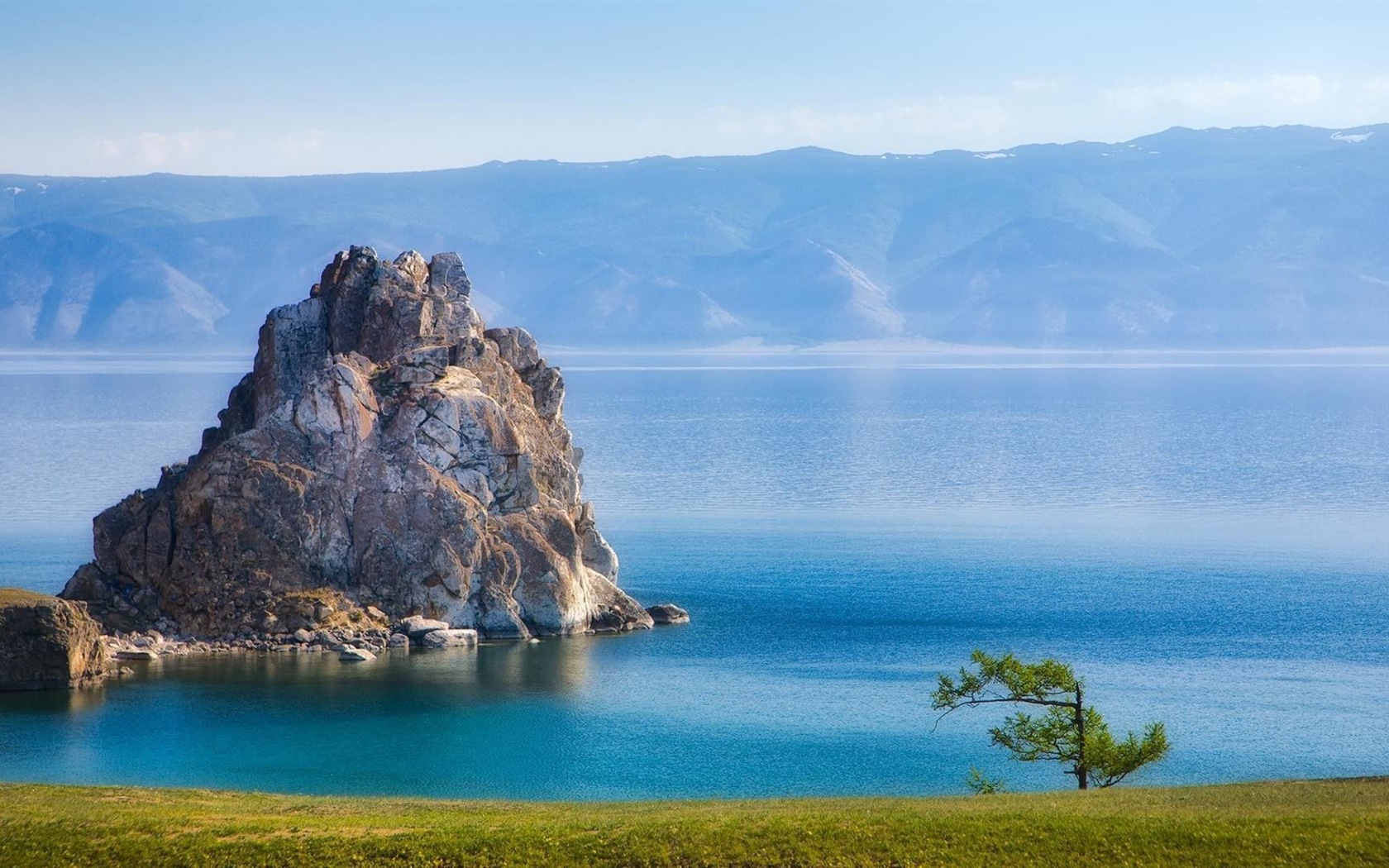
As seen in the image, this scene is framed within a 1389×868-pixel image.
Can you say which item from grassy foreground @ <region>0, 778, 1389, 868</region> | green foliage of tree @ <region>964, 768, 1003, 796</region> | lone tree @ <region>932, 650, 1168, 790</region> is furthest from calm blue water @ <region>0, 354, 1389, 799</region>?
grassy foreground @ <region>0, 778, 1389, 868</region>

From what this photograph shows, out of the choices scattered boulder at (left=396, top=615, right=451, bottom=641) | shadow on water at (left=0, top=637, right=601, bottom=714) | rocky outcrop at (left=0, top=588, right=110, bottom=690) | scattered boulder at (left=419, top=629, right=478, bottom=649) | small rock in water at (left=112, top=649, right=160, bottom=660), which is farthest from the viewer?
scattered boulder at (left=396, top=615, right=451, bottom=641)

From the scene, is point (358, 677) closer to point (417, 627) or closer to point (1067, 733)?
point (417, 627)

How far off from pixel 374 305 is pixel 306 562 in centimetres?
1498

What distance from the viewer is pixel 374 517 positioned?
243 ft

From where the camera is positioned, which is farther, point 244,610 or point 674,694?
point 244,610

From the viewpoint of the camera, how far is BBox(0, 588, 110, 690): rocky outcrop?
63.7 meters

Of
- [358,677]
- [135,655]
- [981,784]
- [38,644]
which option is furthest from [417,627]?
[981,784]

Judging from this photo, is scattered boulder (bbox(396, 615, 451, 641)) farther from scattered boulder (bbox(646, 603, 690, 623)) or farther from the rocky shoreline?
scattered boulder (bbox(646, 603, 690, 623))

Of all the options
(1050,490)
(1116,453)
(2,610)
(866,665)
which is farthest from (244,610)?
(1116,453)

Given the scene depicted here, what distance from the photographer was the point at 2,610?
208 ft

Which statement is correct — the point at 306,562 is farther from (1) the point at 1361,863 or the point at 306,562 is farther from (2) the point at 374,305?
(1) the point at 1361,863

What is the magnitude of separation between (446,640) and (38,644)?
649 inches

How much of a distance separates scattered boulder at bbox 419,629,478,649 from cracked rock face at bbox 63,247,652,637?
140 centimetres

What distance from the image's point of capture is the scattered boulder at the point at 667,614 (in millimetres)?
78938
